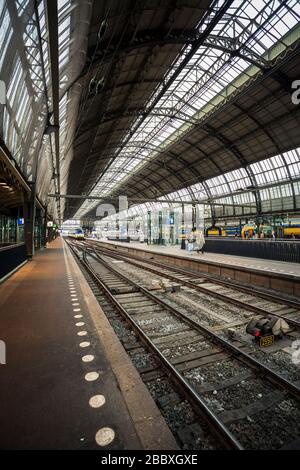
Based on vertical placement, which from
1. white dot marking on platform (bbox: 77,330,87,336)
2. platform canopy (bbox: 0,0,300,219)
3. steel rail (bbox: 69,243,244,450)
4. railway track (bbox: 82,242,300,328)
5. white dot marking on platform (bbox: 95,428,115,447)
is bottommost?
railway track (bbox: 82,242,300,328)

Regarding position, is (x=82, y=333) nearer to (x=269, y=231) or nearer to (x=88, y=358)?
(x=88, y=358)

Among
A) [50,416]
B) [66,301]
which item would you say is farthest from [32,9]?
[50,416]

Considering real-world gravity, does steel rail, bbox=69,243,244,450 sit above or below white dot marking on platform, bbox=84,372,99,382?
below

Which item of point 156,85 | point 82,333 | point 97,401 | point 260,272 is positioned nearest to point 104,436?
point 97,401

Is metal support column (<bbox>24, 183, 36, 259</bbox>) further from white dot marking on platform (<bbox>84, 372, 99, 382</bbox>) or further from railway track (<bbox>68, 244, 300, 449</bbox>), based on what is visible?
white dot marking on platform (<bbox>84, 372, 99, 382</bbox>)

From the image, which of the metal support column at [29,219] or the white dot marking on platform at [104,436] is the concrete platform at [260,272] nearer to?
the white dot marking on platform at [104,436]

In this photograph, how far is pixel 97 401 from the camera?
236 centimetres

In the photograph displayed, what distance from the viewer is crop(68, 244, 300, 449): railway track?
2.39 metres

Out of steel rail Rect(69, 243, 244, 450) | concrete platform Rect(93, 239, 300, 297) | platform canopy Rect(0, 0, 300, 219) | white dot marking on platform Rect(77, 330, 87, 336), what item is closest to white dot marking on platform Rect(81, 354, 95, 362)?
white dot marking on platform Rect(77, 330, 87, 336)

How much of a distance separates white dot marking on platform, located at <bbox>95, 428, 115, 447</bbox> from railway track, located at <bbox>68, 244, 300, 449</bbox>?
1074mm

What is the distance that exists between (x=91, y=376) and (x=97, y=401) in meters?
0.47

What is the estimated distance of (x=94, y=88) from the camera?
12.4 m

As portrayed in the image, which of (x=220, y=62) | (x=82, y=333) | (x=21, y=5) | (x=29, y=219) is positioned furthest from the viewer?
(x=220, y=62)
